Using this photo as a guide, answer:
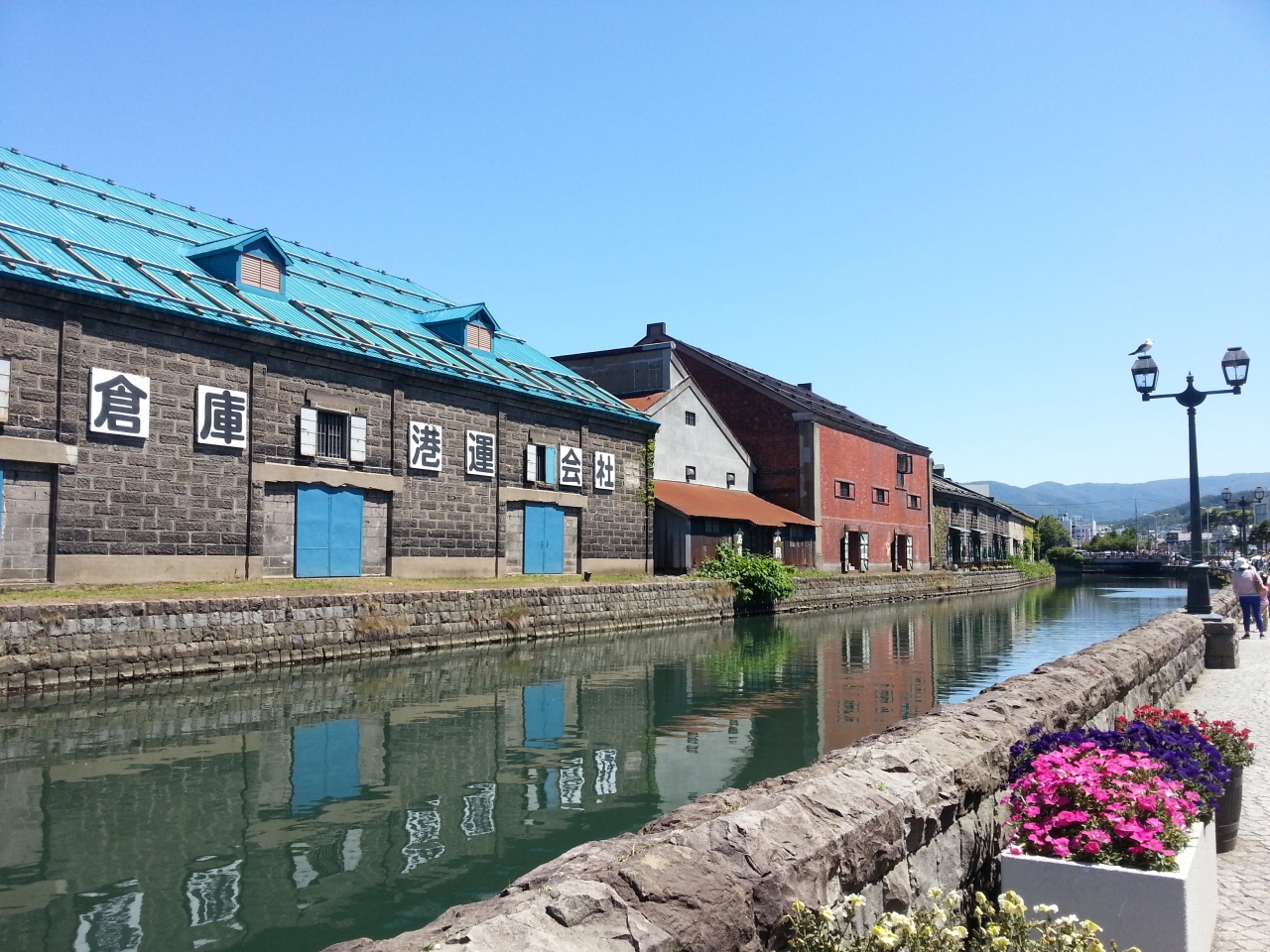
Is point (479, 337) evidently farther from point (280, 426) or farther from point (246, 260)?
point (280, 426)

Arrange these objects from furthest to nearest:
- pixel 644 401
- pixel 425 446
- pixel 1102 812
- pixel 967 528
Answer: pixel 967 528, pixel 644 401, pixel 425 446, pixel 1102 812

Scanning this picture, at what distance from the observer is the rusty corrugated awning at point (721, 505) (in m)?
34.4

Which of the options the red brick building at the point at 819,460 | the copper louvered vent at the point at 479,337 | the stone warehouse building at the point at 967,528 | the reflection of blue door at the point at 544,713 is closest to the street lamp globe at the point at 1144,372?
the reflection of blue door at the point at 544,713

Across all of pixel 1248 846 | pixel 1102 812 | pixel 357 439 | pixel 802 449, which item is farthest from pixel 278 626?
pixel 802 449

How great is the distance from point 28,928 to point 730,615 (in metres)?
26.4

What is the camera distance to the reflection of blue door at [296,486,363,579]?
2169 centimetres

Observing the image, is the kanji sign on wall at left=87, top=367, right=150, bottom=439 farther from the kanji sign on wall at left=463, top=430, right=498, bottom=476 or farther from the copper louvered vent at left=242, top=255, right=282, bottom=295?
the kanji sign on wall at left=463, top=430, right=498, bottom=476

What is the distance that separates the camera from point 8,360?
16.7 m

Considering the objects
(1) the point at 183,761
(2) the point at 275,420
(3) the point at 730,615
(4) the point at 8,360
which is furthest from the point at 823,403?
(1) the point at 183,761

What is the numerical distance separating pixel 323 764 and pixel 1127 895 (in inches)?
318

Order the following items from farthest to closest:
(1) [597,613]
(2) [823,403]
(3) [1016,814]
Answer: (2) [823,403] < (1) [597,613] < (3) [1016,814]

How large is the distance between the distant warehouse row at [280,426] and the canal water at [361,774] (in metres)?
4.90

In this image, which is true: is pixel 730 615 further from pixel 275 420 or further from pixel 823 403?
pixel 823 403

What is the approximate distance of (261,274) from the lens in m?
23.5
